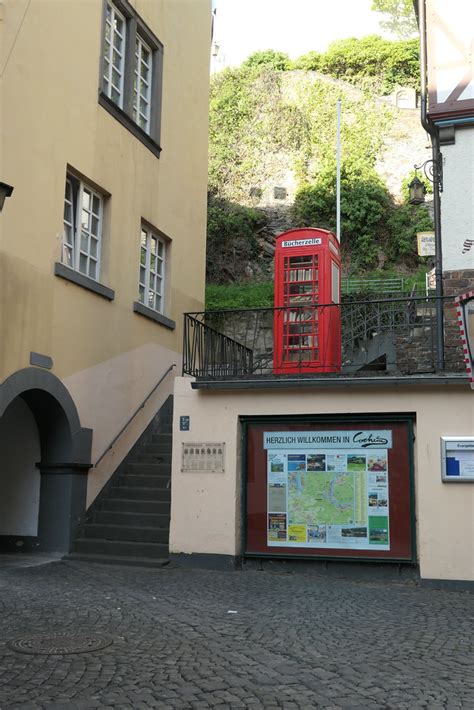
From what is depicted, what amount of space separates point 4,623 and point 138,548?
4.02m

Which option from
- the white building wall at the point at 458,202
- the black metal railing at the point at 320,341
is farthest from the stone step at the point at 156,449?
the white building wall at the point at 458,202

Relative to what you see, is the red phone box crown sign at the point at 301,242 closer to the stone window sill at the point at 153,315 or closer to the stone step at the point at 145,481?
the stone window sill at the point at 153,315

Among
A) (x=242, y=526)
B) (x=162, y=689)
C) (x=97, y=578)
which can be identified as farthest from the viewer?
(x=242, y=526)

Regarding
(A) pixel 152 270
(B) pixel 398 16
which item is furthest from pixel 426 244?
(B) pixel 398 16

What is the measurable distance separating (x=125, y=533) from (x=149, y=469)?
165 cm

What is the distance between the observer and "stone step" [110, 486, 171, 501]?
38.1ft

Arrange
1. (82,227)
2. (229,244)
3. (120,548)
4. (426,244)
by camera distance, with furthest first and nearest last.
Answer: (229,244) → (426,244) → (82,227) → (120,548)

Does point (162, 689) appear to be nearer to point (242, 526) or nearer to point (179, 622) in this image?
point (179, 622)

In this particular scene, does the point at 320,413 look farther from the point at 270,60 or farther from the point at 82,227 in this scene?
the point at 270,60

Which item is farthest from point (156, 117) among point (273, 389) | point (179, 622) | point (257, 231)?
point (257, 231)

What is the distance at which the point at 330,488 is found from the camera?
973 cm

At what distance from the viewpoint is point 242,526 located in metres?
9.98

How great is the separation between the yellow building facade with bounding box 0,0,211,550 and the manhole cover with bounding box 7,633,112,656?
4.15 metres

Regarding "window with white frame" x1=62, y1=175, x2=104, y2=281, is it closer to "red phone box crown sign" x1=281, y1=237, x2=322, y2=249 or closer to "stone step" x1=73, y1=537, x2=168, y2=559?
"red phone box crown sign" x1=281, y1=237, x2=322, y2=249
